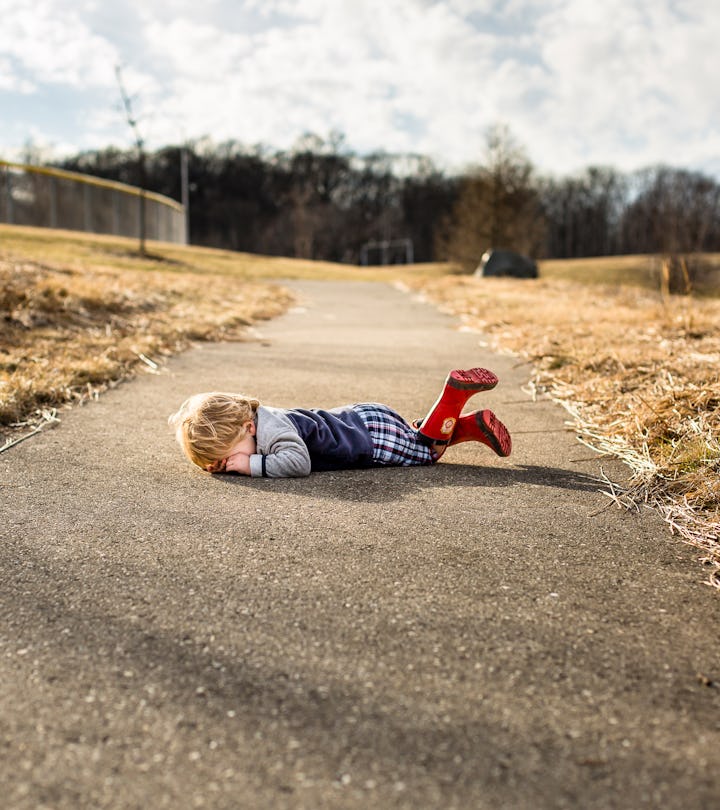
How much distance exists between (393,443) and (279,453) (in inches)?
20.8

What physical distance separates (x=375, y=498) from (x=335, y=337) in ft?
17.9

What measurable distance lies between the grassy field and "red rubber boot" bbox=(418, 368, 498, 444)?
0.72 m

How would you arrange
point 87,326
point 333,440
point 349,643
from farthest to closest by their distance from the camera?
point 87,326 → point 333,440 → point 349,643

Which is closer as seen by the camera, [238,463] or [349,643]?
[349,643]

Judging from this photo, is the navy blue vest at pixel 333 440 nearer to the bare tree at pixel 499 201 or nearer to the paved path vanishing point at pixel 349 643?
the paved path vanishing point at pixel 349 643

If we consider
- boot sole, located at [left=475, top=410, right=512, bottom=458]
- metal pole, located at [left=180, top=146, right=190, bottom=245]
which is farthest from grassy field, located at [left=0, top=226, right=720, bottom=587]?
metal pole, located at [left=180, top=146, right=190, bottom=245]

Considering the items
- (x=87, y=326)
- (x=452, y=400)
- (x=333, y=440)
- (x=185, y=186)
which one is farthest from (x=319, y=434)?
(x=185, y=186)

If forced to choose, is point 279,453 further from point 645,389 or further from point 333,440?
point 645,389

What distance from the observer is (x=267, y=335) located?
8352 millimetres

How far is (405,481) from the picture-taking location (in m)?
3.18

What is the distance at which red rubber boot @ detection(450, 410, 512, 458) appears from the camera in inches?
134

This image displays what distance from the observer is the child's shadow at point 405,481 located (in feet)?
9.89

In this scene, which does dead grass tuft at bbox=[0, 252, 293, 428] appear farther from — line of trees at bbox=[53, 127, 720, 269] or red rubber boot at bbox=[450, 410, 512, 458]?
line of trees at bbox=[53, 127, 720, 269]

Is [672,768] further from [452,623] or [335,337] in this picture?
[335,337]
